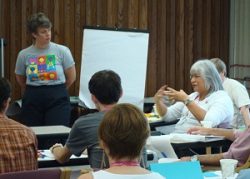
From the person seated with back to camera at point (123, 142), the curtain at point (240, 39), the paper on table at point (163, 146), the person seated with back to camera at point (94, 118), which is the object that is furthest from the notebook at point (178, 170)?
the curtain at point (240, 39)

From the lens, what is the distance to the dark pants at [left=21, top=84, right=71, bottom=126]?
526 cm

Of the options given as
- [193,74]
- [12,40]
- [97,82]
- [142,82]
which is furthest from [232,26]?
[97,82]

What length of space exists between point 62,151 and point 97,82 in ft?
1.51

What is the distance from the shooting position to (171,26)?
8.38 meters

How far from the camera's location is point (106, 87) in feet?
9.87

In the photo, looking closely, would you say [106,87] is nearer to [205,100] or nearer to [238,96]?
[205,100]

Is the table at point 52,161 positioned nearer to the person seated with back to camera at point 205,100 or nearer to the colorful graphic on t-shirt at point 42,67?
the person seated with back to camera at point 205,100

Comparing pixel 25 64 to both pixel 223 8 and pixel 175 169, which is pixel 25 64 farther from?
pixel 223 8

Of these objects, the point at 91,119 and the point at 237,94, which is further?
the point at 237,94

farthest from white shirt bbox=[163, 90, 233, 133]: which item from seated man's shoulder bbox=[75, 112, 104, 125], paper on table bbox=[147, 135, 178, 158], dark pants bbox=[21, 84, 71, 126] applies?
seated man's shoulder bbox=[75, 112, 104, 125]

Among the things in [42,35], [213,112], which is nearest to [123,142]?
[213,112]

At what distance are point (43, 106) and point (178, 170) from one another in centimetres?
286

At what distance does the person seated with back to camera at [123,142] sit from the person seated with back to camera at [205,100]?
96.3 inches

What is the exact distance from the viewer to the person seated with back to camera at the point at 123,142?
6.34 feet
